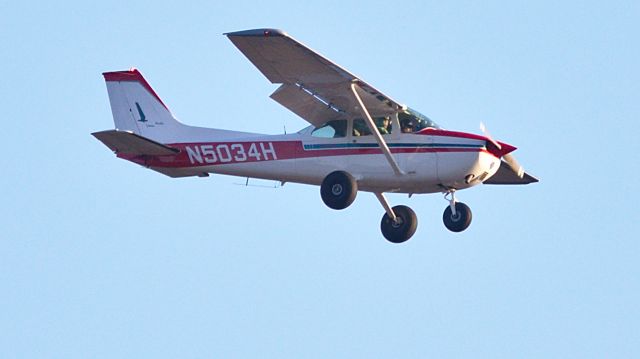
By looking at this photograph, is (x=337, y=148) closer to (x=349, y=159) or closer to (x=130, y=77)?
(x=349, y=159)

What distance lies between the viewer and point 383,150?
73.3 ft

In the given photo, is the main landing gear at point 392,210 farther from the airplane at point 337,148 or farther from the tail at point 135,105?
the tail at point 135,105

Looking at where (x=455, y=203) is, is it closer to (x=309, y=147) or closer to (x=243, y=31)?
(x=309, y=147)

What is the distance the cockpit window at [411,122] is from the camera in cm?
2270

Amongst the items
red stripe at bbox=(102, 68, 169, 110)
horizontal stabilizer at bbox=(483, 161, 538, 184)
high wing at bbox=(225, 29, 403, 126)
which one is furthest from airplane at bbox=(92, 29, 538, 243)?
red stripe at bbox=(102, 68, 169, 110)

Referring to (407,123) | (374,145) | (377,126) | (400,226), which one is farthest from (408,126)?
(400,226)

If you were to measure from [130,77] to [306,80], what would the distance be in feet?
14.8

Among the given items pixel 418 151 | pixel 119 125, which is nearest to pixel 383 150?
pixel 418 151

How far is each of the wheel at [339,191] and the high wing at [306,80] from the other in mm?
1160

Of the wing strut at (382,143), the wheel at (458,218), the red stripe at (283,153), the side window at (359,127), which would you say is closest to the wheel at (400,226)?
the wheel at (458,218)

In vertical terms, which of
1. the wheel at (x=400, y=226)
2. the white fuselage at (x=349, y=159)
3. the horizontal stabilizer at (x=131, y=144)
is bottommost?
the wheel at (x=400, y=226)

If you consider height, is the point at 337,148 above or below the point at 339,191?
above

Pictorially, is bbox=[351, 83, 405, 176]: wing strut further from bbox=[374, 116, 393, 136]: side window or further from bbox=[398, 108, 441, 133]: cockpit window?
bbox=[398, 108, 441, 133]: cockpit window

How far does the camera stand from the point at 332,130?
23078mm
